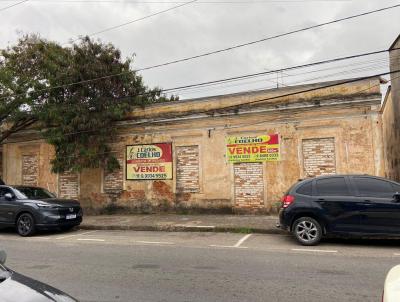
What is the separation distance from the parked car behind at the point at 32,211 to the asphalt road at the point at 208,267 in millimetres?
1033

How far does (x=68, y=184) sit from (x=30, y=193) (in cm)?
542

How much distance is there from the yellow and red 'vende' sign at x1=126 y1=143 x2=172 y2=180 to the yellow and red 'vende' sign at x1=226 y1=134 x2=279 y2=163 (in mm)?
2759

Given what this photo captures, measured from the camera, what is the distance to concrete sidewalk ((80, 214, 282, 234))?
38.7ft

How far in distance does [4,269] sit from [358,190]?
26.5 ft

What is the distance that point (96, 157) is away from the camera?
16.4 m

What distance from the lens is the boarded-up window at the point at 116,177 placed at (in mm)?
17109

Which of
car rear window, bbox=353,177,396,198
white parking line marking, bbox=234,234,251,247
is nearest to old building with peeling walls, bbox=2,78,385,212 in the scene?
white parking line marking, bbox=234,234,251,247

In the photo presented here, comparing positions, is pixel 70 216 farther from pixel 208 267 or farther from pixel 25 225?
pixel 208 267

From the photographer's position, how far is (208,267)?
7.08 m

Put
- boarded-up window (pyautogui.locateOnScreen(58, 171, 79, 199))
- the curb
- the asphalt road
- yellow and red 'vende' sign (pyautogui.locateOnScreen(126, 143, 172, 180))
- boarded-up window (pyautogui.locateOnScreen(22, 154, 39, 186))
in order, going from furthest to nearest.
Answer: boarded-up window (pyautogui.locateOnScreen(22, 154, 39, 186)) → boarded-up window (pyautogui.locateOnScreen(58, 171, 79, 199)) → yellow and red 'vende' sign (pyautogui.locateOnScreen(126, 143, 172, 180)) → the curb → the asphalt road

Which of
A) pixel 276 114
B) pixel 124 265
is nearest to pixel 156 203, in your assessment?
pixel 276 114

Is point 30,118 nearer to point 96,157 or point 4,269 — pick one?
point 96,157

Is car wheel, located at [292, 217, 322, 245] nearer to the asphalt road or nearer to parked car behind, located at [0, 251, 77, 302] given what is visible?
the asphalt road

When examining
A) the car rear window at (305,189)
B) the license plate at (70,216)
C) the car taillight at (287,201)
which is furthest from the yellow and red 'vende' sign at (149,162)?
the car rear window at (305,189)
